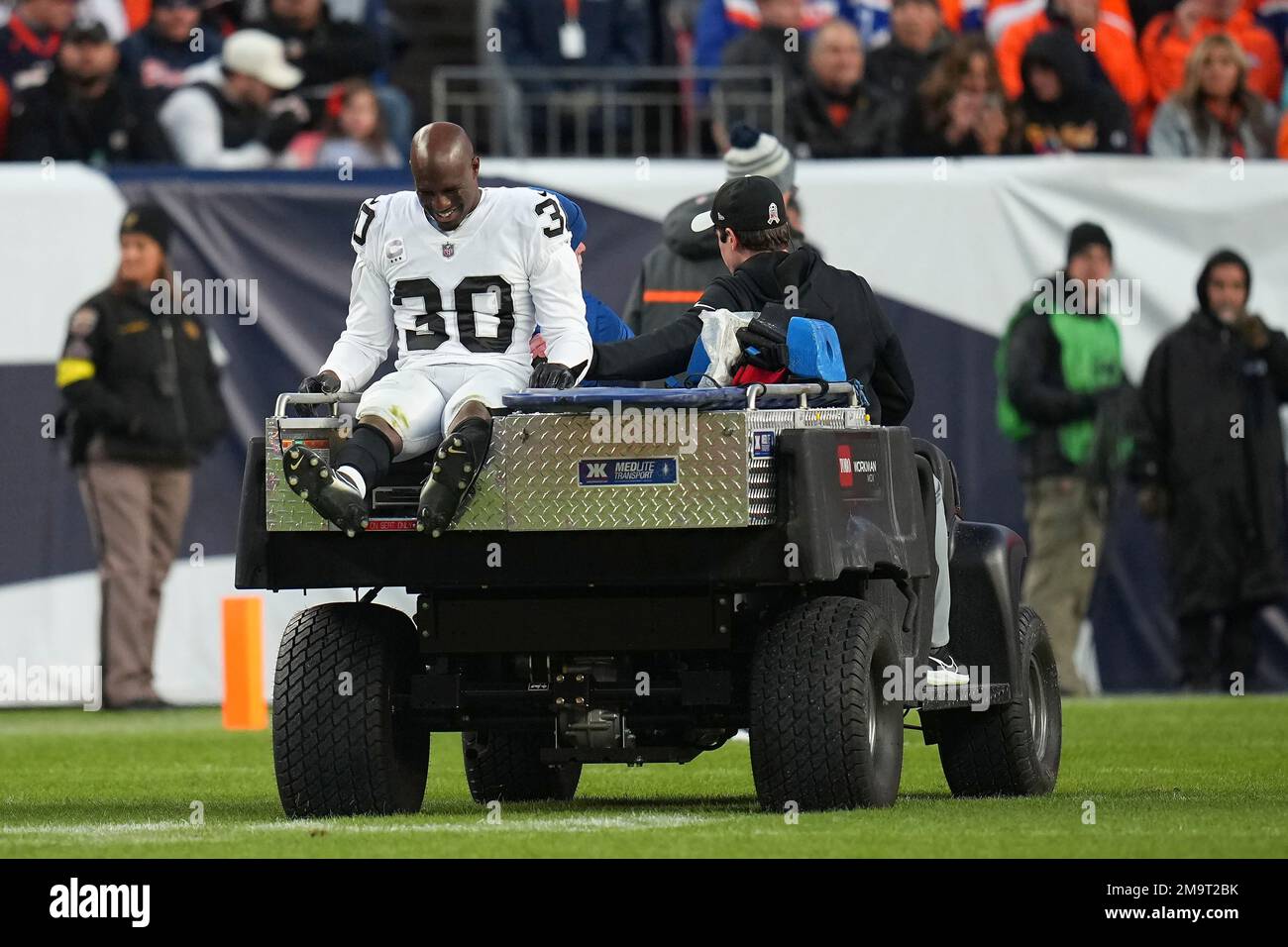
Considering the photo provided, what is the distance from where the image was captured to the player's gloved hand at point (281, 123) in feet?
57.3

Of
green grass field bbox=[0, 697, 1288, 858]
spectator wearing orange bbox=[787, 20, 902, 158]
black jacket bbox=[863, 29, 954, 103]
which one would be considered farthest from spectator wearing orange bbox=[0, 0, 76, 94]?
black jacket bbox=[863, 29, 954, 103]

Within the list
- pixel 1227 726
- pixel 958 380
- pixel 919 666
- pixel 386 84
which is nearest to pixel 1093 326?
pixel 958 380

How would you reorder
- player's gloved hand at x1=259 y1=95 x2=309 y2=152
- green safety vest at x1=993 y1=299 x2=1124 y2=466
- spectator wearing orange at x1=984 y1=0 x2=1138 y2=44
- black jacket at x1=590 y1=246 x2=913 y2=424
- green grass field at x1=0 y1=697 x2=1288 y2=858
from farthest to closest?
1. spectator wearing orange at x1=984 y1=0 x2=1138 y2=44
2. player's gloved hand at x1=259 y1=95 x2=309 y2=152
3. green safety vest at x1=993 y1=299 x2=1124 y2=466
4. black jacket at x1=590 y1=246 x2=913 y2=424
5. green grass field at x1=0 y1=697 x2=1288 y2=858

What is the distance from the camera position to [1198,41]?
18781mm

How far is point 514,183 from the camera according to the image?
16141 mm

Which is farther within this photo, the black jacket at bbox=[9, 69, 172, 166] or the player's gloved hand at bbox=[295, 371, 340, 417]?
the black jacket at bbox=[9, 69, 172, 166]

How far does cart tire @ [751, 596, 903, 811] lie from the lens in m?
8.46

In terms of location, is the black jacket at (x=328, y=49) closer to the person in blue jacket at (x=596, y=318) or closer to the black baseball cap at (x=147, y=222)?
the black baseball cap at (x=147, y=222)

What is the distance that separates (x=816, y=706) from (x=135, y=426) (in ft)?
28.3

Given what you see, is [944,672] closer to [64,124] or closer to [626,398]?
[626,398]

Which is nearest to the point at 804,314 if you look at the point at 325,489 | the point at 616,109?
the point at 325,489

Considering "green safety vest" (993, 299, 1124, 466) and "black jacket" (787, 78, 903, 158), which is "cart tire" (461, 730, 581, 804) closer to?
"green safety vest" (993, 299, 1124, 466)

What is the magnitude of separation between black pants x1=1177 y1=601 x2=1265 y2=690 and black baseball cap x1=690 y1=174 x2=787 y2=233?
7.93 meters

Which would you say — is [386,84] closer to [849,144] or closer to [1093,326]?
[849,144]
